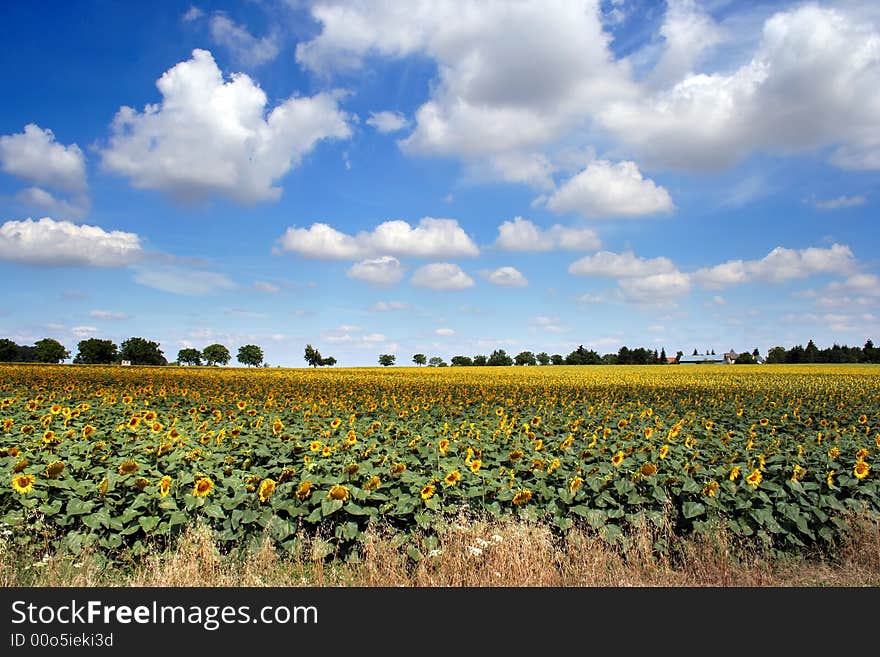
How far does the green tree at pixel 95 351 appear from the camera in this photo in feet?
307

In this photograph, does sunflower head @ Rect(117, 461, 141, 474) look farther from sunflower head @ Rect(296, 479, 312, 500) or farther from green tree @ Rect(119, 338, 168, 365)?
green tree @ Rect(119, 338, 168, 365)

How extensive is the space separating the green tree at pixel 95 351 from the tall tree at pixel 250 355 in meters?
22.3

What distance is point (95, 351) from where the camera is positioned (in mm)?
94062

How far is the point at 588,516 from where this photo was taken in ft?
19.2

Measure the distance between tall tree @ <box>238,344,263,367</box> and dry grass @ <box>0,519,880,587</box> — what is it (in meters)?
110

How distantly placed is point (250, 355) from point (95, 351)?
2627cm

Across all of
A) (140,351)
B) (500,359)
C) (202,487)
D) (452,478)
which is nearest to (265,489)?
(202,487)

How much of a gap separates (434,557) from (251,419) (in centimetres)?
557

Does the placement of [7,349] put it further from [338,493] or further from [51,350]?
[338,493]

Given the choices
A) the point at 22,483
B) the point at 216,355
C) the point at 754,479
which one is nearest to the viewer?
the point at 22,483

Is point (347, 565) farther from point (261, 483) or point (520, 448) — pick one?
point (520, 448)

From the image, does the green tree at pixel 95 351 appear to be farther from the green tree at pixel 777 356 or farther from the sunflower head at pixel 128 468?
the green tree at pixel 777 356

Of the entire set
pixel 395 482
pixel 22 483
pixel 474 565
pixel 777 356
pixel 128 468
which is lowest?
pixel 474 565

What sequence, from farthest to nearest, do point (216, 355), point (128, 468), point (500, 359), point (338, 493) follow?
point (216, 355) < point (500, 359) < point (128, 468) < point (338, 493)
